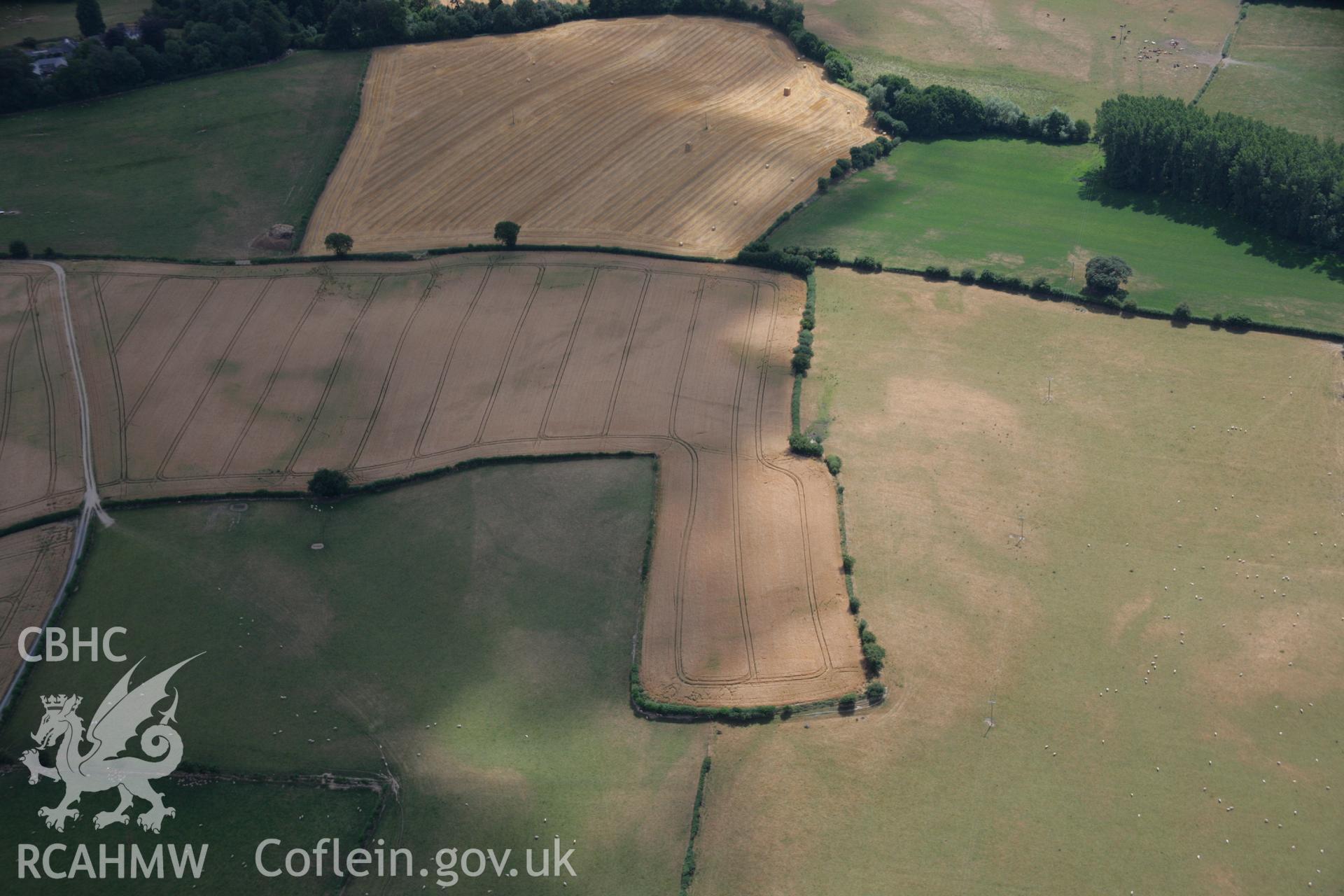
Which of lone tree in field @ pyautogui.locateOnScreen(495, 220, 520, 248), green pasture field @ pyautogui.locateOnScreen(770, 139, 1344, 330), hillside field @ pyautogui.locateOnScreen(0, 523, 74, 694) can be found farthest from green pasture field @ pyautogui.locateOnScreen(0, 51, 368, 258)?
green pasture field @ pyautogui.locateOnScreen(770, 139, 1344, 330)

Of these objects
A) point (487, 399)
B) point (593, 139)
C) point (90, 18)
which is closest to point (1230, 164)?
point (593, 139)

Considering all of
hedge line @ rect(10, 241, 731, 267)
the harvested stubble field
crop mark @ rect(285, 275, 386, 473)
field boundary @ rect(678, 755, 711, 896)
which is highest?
the harvested stubble field

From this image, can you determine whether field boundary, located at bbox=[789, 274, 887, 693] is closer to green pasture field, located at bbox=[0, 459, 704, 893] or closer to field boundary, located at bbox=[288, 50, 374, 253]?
green pasture field, located at bbox=[0, 459, 704, 893]

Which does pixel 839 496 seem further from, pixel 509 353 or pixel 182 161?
pixel 182 161

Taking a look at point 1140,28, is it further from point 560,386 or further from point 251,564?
point 251,564

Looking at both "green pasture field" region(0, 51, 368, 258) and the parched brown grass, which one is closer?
the parched brown grass

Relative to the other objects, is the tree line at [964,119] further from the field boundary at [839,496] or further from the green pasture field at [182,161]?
the green pasture field at [182,161]


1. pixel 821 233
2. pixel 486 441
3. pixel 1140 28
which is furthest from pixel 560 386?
pixel 1140 28
